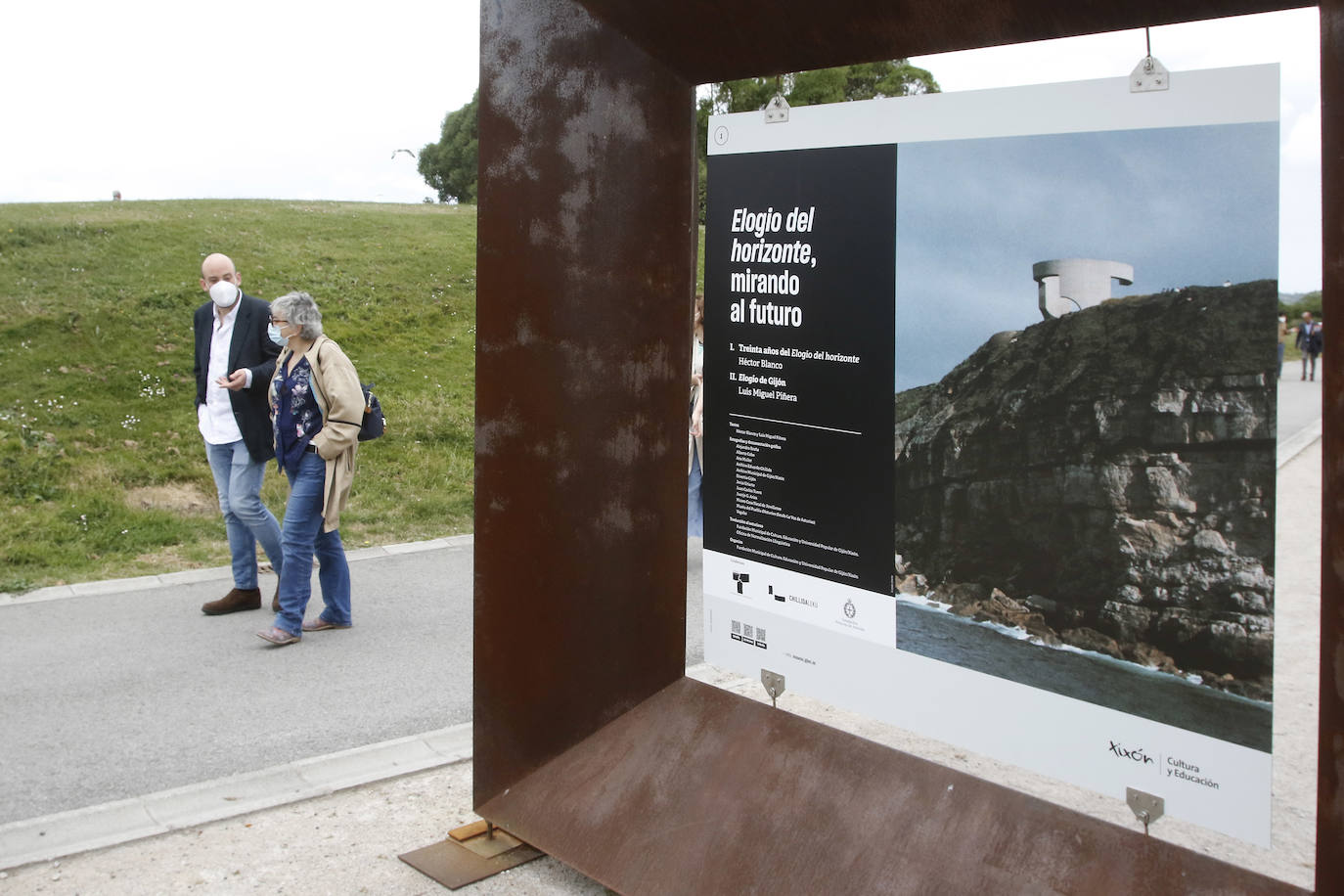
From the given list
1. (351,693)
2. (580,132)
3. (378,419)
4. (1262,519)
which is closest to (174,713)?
(351,693)

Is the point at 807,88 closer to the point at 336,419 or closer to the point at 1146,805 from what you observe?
the point at 336,419

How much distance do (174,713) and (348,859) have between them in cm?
192

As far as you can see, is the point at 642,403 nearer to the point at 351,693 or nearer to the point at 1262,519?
→ the point at 1262,519

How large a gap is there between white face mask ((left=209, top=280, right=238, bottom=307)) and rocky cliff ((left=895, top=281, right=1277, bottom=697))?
4.61 m

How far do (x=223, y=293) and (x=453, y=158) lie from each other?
41.8m

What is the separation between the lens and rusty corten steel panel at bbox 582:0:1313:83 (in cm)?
279

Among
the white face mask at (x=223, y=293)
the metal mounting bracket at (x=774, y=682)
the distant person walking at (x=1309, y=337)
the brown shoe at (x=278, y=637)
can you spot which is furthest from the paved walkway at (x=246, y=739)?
the white face mask at (x=223, y=293)

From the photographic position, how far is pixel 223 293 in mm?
6746

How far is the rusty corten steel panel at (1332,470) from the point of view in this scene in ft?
7.90

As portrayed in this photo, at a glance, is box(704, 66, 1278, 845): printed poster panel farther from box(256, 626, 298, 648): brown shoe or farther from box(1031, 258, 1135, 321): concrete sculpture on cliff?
box(256, 626, 298, 648): brown shoe

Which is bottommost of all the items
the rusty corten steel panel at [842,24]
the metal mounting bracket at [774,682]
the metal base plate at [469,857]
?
the metal base plate at [469,857]

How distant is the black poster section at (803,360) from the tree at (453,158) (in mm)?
41982

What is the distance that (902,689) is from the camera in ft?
11.4

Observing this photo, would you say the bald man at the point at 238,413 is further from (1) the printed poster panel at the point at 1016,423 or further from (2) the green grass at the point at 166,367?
(1) the printed poster panel at the point at 1016,423
